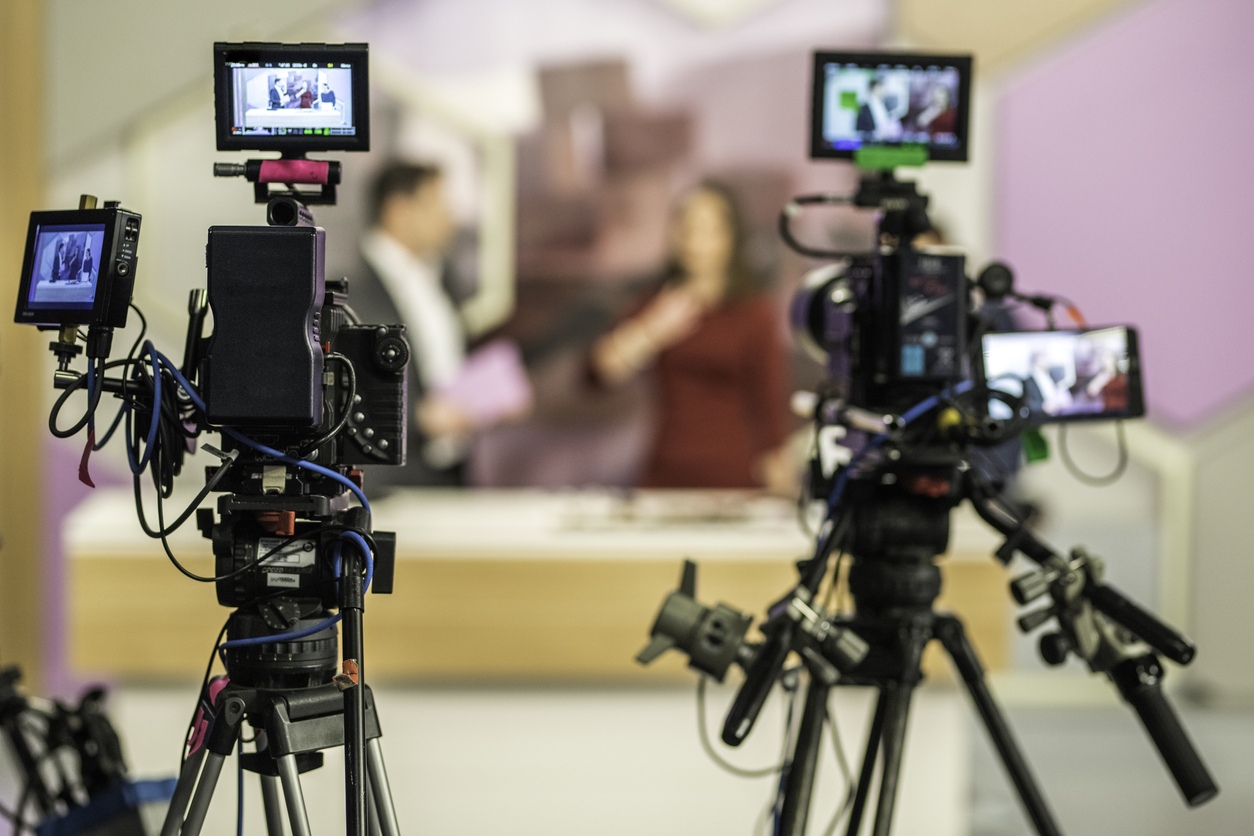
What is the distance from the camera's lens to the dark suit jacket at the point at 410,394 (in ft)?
11.0

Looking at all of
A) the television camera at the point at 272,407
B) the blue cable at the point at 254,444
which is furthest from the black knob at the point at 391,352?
the blue cable at the point at 254,444

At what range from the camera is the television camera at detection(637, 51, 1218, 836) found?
142 centimetres

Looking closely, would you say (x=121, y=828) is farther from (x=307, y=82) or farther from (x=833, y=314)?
(x=833, y=314)

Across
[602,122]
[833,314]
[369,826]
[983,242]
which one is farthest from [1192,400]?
[369,826]

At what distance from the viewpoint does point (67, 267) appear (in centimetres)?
121

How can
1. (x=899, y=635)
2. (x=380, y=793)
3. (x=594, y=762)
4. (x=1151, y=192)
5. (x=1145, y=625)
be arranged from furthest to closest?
(x=1151, y=192) → (x=594, y=762) → (x=899, y=635) → (x=1145, y=625) → (x=380, y=793)

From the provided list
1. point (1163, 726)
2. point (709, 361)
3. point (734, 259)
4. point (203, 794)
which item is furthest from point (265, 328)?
point (734, 259)

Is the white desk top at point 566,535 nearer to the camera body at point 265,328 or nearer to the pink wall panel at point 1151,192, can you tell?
the camera body at point 265,328

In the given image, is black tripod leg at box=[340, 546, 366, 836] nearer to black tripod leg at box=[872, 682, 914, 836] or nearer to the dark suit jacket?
black tripod leg at box=[872, 682, 914, 836]

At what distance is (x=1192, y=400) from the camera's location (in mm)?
3723

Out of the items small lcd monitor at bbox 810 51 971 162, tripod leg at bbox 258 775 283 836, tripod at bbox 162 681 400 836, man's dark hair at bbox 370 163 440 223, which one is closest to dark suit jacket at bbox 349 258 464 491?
man's dark hair at bbox 370 163 440 223

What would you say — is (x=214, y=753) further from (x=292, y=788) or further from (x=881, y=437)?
(x=881, y=437)

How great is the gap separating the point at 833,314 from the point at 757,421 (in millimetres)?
2107

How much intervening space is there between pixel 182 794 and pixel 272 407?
1.53 ft
